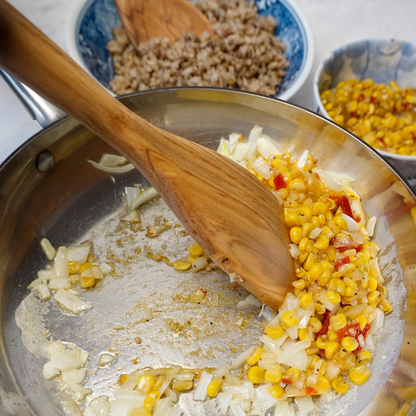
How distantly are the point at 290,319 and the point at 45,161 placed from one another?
3.28ft

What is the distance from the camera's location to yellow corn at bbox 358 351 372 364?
129 centimetres

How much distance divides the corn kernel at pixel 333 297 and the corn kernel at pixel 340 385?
0.23 metres

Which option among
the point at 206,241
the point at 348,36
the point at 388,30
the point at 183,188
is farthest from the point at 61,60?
the point at 388,30

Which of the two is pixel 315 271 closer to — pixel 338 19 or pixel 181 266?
pixel 181 266

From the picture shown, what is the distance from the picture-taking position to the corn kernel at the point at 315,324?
1.32 meters

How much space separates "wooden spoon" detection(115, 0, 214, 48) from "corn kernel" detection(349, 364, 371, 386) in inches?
62.3

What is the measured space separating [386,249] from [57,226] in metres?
1.18

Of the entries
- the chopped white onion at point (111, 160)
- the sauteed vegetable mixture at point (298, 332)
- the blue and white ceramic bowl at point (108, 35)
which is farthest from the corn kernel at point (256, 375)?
the blue and white ceramic bowl at point (108, 35)

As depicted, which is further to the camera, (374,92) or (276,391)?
(374,92)

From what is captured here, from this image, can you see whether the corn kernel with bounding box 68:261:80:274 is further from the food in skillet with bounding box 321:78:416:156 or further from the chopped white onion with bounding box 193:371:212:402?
the food in skillet with bounding box 321:78:416:156

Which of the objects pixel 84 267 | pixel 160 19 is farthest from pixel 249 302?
pixel 160 19

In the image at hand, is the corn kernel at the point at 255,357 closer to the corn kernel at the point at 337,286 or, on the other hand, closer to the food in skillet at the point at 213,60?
the corn kernel at the point at 337,286

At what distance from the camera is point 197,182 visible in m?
1.24

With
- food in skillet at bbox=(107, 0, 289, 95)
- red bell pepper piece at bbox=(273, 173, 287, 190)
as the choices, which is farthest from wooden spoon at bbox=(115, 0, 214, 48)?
red bell pepper piece at bbox=(273, 173, 287, 190)
